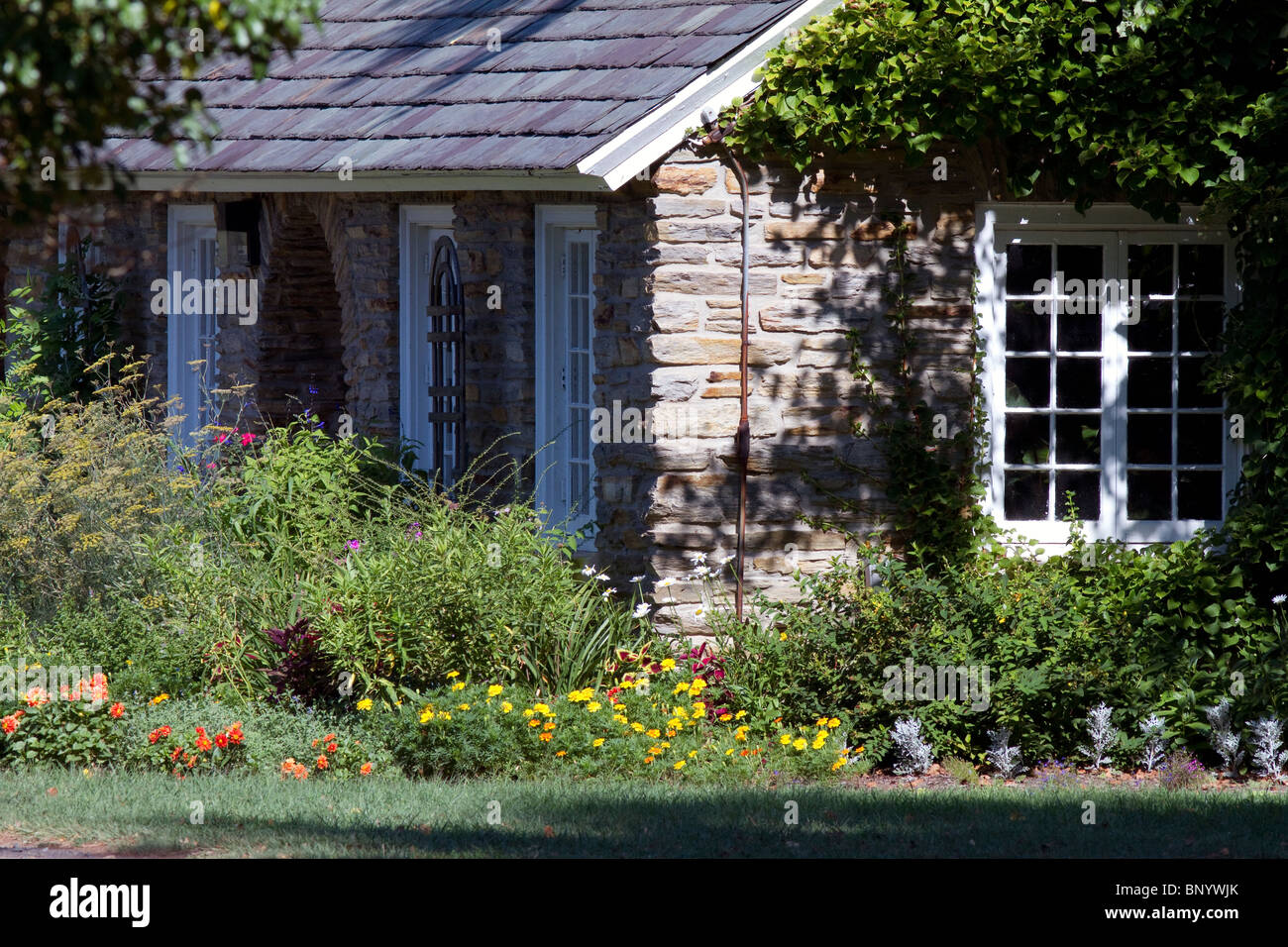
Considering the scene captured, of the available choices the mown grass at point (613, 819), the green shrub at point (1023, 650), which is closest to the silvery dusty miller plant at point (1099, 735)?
the green shrub at point (1023, 650)

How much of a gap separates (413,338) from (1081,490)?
4.86 m

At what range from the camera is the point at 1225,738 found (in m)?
7.95

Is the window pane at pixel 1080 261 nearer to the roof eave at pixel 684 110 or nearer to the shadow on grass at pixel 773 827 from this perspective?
the roof eave at pixel 684 110

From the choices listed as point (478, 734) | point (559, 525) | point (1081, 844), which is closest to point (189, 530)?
point (559, 525)

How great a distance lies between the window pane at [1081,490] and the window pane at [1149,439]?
0.81 ft

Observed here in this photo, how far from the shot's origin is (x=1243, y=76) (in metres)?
8.52

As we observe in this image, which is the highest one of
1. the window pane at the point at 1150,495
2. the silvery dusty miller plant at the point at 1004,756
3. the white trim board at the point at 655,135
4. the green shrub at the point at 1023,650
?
the white trim board at the point at 655,135

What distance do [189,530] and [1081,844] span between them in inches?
215

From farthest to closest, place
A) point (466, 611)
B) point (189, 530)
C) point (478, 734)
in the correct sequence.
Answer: point (189, 530) → point (466, 611) → point (478, 734)

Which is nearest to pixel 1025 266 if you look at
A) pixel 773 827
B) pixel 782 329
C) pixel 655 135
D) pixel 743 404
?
pixel 782 329

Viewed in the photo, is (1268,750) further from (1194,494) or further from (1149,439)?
(1149,439)

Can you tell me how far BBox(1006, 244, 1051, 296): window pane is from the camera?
9.08m

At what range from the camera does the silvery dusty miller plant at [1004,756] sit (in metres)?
7.82
